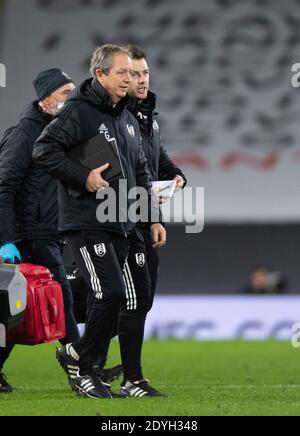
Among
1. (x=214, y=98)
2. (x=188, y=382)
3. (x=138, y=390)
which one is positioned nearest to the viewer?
(x=138, y=390)

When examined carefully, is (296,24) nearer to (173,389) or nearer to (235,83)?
(235,83)

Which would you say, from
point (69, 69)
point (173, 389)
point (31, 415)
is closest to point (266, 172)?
point (69, 69)

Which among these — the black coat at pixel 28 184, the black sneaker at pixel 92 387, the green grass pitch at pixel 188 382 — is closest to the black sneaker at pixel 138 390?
the green grass pitch at pixel 188 382

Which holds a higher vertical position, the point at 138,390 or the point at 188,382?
the point at 138,390

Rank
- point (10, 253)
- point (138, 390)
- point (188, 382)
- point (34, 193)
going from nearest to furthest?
point (138, 390) → point (10, 253) → point (34, 193) → point (188, 382)

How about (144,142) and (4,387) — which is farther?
(4,387)

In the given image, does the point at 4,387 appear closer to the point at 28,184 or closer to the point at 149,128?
the point at 28,184

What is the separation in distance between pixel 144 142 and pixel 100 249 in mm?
1094

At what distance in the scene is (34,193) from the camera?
7.29 metres

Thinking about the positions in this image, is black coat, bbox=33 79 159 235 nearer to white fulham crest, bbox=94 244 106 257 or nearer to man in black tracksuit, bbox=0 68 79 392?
white fulham crest, bbox=94 244 106 257

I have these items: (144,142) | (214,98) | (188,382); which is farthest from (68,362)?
(214,98)

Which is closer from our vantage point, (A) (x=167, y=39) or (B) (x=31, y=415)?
(B) (x=31, y=415)
